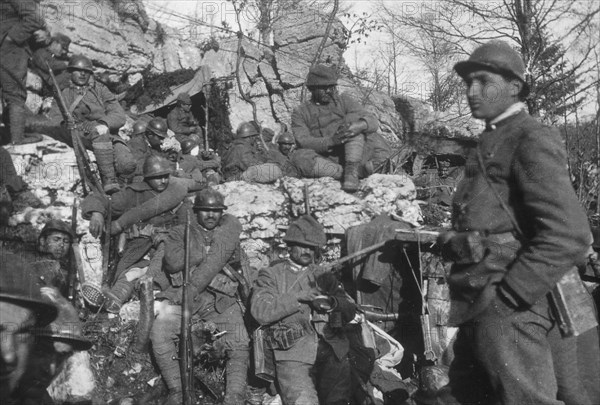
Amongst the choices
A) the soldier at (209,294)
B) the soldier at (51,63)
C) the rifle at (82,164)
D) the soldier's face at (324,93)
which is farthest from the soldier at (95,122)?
the soldier's face at (324,93)

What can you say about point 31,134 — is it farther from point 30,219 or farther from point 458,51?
point 458,51

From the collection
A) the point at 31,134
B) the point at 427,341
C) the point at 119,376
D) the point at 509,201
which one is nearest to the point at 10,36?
the point at 31,134

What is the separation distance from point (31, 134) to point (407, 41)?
8.31 m

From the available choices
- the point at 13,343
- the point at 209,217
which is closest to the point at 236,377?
the point at 209,217

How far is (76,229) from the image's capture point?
20.9 ft

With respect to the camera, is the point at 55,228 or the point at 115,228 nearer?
the point at 55,228

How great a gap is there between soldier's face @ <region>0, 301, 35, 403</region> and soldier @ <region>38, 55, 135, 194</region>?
4.35m

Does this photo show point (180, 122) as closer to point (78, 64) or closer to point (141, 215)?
point (78, 64)

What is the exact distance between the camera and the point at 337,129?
7500 mm

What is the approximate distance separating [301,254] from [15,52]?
5.24m

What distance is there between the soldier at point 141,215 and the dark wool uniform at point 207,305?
1.29 feet

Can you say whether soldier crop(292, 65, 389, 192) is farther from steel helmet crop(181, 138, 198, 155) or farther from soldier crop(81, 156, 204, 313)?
steel helmet crop(181, 138, 198, 155)

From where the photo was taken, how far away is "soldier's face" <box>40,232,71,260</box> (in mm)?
5441

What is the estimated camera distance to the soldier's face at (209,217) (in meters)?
5.75
